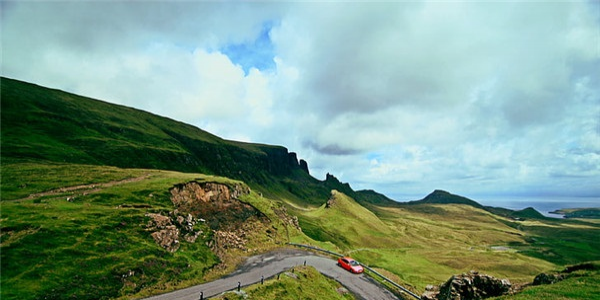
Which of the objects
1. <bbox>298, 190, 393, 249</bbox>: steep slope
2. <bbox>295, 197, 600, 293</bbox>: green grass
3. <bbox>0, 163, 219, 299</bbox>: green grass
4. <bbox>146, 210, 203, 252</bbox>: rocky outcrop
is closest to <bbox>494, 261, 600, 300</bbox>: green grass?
<bbox>295, 197, 600, 293</bbox>: green grass

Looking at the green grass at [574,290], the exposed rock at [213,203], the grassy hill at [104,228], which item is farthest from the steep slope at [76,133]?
the green grass at [574,290]

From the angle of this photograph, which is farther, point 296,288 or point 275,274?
point 275,274

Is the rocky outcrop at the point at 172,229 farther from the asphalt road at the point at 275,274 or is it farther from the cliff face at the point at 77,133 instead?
the cliff face at the point at 77,133

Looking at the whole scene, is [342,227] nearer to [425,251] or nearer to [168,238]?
[425,251]

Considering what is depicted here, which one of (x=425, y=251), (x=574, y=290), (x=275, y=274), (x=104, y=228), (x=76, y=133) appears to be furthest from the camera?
(x=425, y=251)

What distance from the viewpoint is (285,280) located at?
3356 centimetres

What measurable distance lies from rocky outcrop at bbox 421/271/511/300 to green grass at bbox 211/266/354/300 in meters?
13.5

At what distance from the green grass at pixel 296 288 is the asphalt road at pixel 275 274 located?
329cm

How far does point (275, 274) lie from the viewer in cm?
3972

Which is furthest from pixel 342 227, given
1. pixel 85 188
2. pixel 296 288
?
pixel 85 188

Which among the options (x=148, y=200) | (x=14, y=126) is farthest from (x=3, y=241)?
(x=14, y=126)

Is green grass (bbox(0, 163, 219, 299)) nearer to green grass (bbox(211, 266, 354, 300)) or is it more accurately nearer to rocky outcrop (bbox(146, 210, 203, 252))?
rocky outcrop (bbox(146, 210, 203, 252))

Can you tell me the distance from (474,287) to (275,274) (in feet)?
92.3

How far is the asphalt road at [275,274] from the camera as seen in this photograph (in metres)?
31.2
